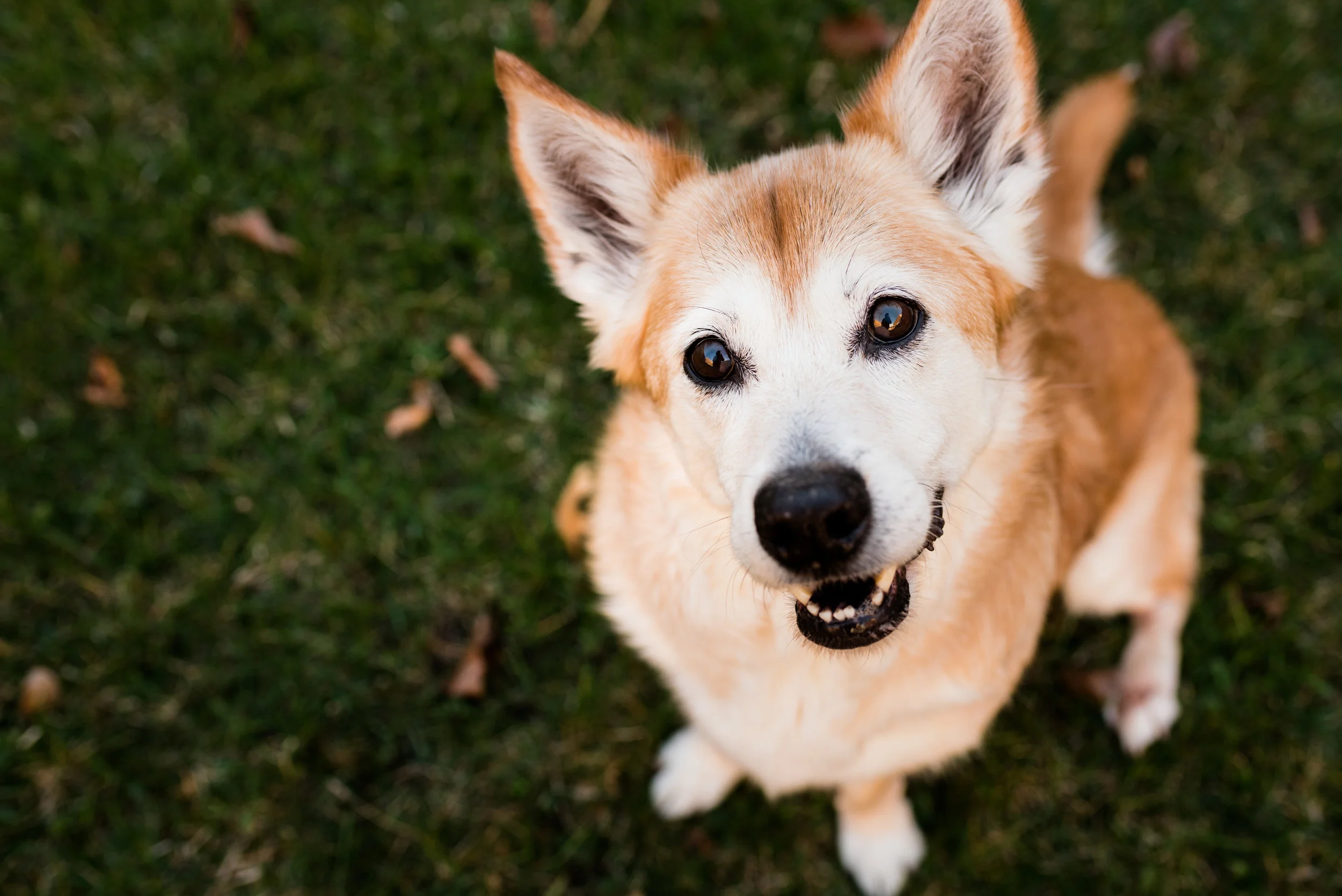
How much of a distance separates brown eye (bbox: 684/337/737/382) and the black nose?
0.37 metres

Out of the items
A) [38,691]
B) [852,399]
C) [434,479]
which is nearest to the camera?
[852,399]

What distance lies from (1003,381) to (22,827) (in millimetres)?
3721

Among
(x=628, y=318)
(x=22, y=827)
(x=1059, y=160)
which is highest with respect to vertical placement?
(x=1059, y=160)

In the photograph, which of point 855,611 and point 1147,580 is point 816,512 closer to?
point 855,611

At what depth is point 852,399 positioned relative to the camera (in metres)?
1.91

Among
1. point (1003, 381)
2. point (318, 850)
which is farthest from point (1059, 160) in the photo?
point (318, 850)

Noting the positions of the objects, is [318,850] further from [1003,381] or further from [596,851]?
[1003,381]

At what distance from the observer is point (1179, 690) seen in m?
3.41

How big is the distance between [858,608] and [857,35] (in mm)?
3178

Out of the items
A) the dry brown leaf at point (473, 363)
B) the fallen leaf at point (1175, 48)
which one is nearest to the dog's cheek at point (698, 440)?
the dry brown leaf at point (473, 363)

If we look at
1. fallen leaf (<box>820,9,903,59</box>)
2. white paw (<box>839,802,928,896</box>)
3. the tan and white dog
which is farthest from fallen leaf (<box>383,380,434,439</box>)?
fallen leaf (<box>820,9,903,59</box>)

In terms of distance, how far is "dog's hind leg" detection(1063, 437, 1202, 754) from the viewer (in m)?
3.01

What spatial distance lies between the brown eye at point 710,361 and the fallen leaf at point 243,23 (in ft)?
11.2

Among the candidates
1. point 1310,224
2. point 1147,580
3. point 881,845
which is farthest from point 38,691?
point 1310,224
